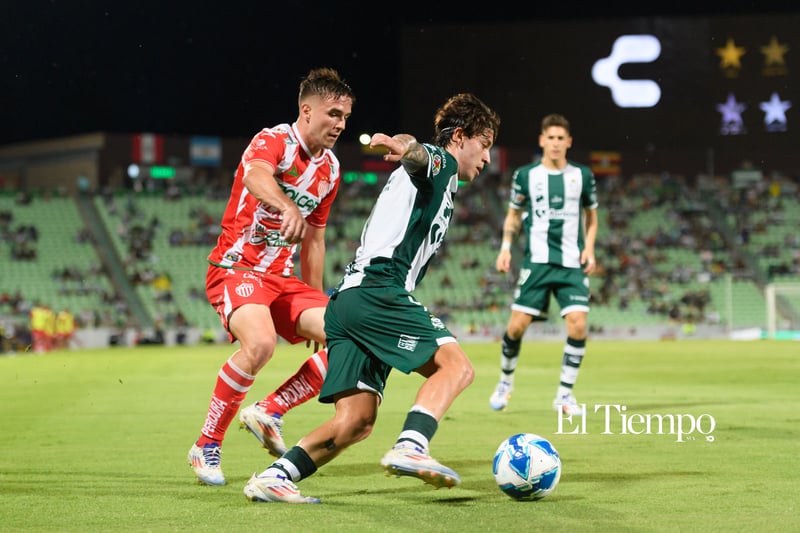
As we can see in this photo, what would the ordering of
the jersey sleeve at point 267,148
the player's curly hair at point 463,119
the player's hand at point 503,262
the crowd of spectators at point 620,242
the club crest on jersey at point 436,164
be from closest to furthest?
the club crest on jersey at point 436,164 → the player's curly hair at point 463,119 → the jersey sleeve at point 267,148 → the player's hand at point 503,262 → the crowd of spectators at point 620,242

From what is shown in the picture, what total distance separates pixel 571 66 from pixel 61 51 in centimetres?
1585

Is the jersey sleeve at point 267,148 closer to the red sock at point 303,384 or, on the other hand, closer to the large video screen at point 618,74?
the red sock at point 303,384

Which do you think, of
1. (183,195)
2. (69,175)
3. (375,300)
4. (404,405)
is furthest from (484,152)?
(69,175)

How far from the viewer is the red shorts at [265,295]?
650 centimetres

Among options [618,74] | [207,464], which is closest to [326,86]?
[207,464]

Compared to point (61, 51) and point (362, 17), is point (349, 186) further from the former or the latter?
point (61, 51)

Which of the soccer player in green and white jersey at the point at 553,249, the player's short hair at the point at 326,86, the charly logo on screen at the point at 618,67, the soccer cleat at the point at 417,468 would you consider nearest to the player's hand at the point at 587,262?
the soccer player in green and white jersey at the point at 553,249

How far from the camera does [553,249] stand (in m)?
10.7

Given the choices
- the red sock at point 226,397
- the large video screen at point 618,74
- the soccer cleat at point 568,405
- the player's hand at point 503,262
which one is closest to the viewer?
the red sock at point 226,397

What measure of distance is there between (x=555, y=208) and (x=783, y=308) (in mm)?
29301

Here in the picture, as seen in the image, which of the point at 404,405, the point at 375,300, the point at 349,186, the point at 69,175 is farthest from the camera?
the point at 69,175

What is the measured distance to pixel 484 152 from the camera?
17.7ft

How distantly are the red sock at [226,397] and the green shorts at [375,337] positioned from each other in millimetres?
1278

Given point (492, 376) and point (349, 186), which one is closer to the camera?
point (492, 376)
